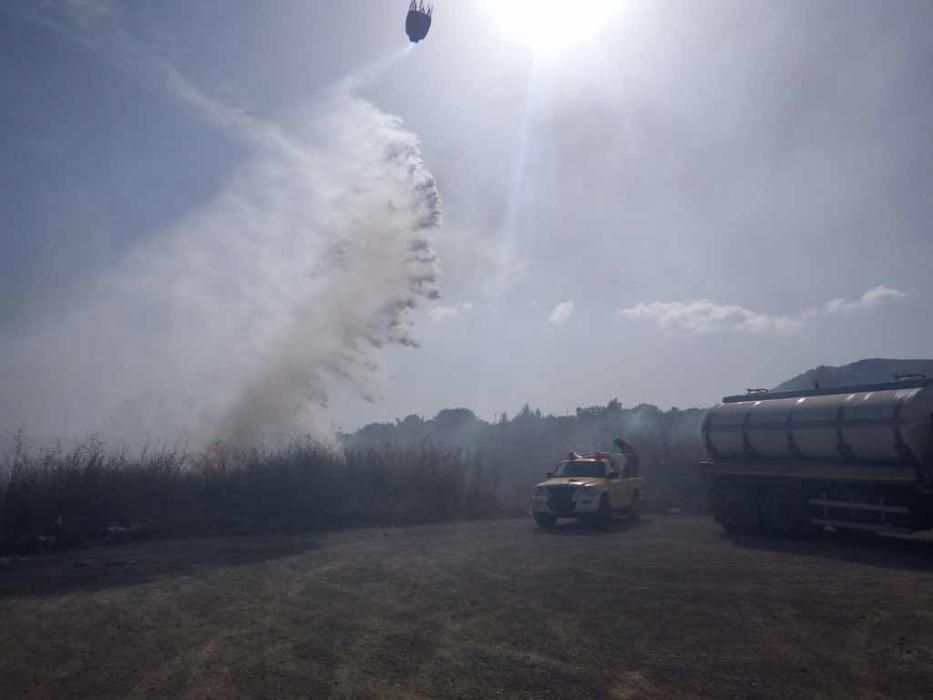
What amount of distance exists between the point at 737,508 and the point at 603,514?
3881mm

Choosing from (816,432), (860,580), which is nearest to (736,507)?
(816,432)

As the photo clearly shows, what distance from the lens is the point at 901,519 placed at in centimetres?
1806

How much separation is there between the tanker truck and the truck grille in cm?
400

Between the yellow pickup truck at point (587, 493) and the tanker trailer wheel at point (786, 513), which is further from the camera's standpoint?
the yellow pickup truck at point (587, 493)

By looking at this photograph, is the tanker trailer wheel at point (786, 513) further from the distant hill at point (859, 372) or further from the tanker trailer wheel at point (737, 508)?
the distant hill at point (859, 372)

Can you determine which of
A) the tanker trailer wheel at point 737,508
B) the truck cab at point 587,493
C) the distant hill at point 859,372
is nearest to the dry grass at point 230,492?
the truck cab at point 587,493

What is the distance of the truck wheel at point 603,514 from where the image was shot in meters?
24.6

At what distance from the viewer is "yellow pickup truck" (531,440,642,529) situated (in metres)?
24.5

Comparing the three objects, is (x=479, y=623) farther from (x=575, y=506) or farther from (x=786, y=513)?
(x=575, y=506)

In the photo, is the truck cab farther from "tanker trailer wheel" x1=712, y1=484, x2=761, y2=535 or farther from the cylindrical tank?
the cylindrical tank

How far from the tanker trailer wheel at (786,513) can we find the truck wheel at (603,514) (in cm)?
462

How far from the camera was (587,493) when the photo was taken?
80.3 ft

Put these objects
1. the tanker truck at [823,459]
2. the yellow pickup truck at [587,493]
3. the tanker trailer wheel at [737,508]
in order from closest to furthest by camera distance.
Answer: the tanker truck at [823,459], the tanker trailer wheel at [737,508], the yellow pickup truck at [587,493]

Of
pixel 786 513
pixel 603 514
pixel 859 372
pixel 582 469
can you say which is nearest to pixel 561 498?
pixel 603 514
